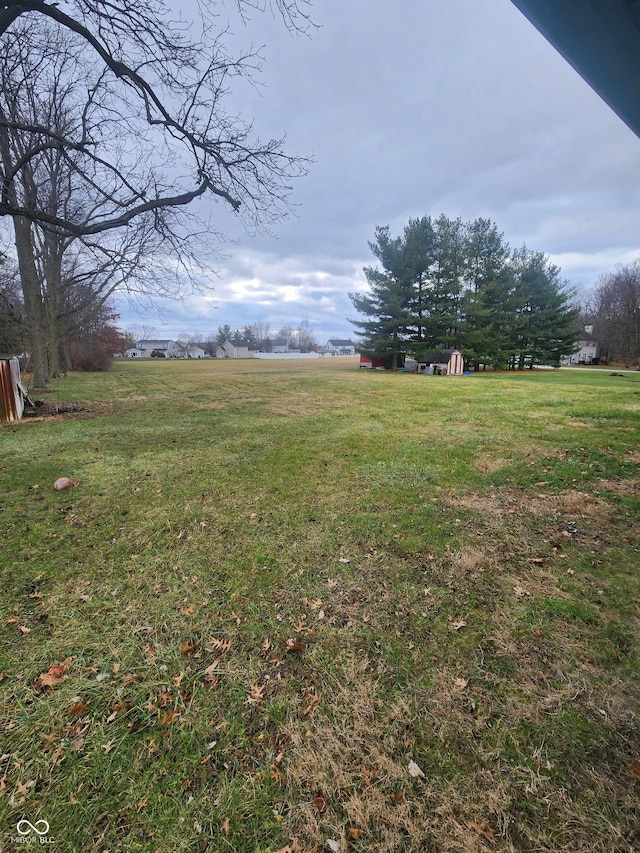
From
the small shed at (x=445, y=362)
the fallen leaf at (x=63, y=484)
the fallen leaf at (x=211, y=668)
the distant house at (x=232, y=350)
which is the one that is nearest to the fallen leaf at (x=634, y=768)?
the fallen leaf at (x=211, y=668)

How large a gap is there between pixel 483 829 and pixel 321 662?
93 centimetres

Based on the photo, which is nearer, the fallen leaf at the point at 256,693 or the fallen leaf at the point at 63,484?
the fallen leaf at the point at 256,693

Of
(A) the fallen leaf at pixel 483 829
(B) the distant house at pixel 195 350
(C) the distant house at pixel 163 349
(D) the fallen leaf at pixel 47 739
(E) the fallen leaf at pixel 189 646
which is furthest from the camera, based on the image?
(C) the distant house at pixel 163 349

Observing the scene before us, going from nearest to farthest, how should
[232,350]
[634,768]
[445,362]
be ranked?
1. [634,768]
2. [445,362]
3. [232,350]

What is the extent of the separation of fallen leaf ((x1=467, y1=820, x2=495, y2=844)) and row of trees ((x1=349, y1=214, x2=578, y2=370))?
24.8 metres

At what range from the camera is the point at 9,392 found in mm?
7621

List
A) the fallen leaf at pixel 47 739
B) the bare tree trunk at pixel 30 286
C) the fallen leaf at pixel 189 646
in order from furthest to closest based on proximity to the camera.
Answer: the bare tree trunk at pixel 30 286, the fallen leaf at pixel 189 646, the fallen leaf at pixel 47 739

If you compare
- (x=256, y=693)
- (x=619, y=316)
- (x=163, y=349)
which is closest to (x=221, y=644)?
(x=256, y=693)

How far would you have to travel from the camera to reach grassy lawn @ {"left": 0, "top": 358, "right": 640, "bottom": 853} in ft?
4.23

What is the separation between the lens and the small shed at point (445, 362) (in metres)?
23.4

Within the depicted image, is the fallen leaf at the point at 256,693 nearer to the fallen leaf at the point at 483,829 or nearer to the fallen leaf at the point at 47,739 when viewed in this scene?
the fallen leaf at the point at 47,739

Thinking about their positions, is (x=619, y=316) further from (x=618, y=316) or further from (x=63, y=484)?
(x=63, y=484)

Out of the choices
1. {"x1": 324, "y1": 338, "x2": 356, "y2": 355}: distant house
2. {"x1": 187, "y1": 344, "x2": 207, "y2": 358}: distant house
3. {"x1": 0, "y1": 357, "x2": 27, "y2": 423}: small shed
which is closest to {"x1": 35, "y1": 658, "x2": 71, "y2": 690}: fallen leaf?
{"x1": 0, "y1": 357, "x2": 27, "y2": 423}: small shed

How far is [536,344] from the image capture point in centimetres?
2980
